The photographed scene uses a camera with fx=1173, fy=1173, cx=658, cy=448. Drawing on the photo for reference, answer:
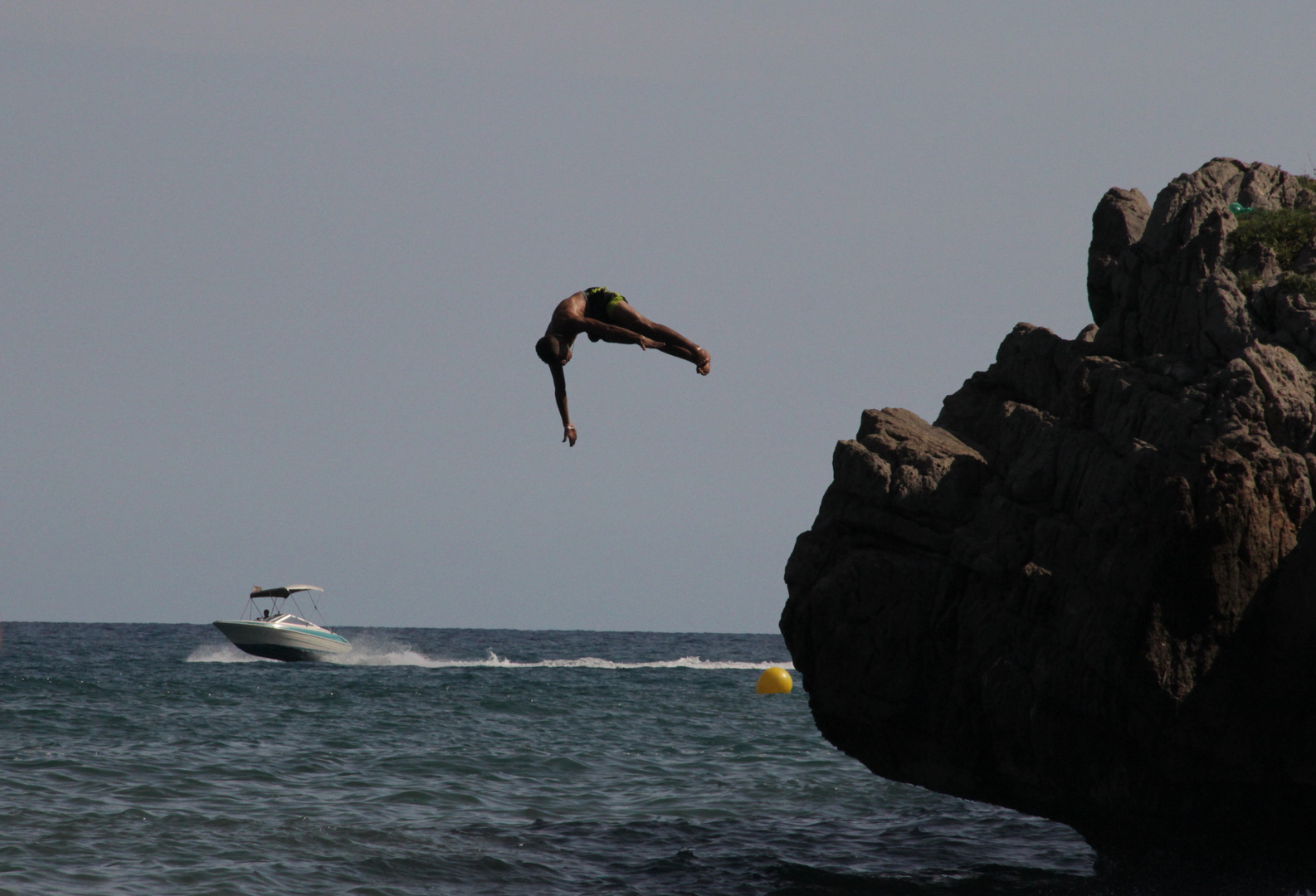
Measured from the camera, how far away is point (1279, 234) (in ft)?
44.0

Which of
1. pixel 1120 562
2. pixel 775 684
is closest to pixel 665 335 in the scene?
pixel 1120 562

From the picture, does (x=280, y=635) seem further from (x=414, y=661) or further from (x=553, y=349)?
(x=553, y=349)

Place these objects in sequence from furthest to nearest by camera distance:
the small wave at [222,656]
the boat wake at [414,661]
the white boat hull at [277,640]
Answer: the boat wake at [414,661], the small wave at [222,656], the white boat hull at [277,640]

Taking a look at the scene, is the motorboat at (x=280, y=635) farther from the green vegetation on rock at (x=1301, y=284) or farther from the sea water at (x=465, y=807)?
A: the green vegetation on rock at (x=1301, y=284)

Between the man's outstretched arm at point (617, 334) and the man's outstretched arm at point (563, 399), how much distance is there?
599 millimetres

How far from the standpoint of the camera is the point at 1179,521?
432 inches

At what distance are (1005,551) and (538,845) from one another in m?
9.00

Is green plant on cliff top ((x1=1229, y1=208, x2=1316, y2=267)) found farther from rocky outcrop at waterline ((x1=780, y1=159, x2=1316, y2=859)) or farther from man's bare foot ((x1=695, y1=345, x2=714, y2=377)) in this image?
man's bare foot ((x1=695, y1=345, x2=714, y2=377))

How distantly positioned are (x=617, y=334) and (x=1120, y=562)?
18.0ft

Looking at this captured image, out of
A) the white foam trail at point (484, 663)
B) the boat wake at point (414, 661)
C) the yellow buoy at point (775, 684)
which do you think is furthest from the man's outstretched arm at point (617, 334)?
the white foam trail at point (484, 663)

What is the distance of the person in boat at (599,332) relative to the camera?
1209cm

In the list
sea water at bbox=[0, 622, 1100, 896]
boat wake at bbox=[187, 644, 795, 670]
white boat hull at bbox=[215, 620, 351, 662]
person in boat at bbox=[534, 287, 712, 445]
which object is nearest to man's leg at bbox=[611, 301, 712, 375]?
person in boat at bbox=[534, 287, 712, 445]

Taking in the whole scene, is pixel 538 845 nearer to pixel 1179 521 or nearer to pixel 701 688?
pixel 1179 521

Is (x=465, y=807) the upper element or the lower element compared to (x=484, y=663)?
lower
